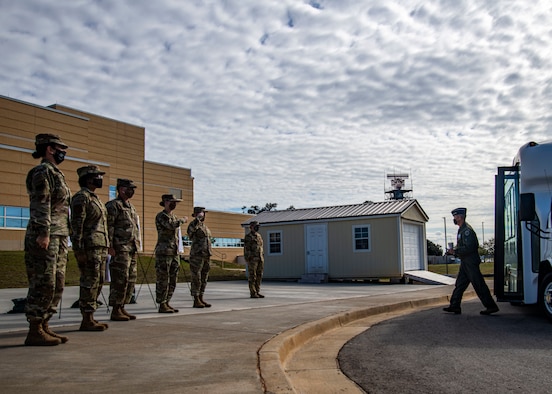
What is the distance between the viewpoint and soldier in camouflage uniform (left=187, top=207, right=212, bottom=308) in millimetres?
10766

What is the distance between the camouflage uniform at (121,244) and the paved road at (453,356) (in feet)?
11.1

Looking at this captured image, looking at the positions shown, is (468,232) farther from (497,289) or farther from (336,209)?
(336,209)

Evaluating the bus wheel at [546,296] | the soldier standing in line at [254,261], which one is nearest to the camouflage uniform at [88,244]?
the bus wheel at [546,296]

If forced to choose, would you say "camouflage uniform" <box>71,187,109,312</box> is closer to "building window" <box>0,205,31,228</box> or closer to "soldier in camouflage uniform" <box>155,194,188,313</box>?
→ "soldier in camouflage uniform" <box>155,194,188,313</box>

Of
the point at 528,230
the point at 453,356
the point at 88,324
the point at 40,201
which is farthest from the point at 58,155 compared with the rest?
the point at 528,230

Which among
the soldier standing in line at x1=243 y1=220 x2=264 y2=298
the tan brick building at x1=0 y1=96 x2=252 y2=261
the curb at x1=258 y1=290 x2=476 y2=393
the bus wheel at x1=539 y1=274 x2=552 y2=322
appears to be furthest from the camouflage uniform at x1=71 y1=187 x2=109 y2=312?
the tan brick building at x1=0 y1=96 x2=252 y2=261

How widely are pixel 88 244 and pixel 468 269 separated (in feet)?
21.5

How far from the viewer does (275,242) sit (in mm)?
26625

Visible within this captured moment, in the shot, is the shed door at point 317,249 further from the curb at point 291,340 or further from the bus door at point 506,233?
the bus door at point 506,233

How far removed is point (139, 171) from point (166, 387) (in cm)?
5310

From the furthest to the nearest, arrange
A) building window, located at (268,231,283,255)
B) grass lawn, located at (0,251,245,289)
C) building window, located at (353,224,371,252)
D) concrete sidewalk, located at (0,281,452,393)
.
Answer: building window, located at (268,231,283,255)
building window, located at (353,224,371,252)
grass lawn, located at (0,251,245,289)
concrete sidewalk, located at (0,281,452,393)

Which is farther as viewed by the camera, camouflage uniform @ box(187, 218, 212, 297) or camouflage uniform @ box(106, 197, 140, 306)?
camouflage uniform @ box(187, 218, 212, 297)

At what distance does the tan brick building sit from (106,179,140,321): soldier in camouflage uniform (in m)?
34.9

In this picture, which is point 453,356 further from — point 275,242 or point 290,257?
point 275,242
